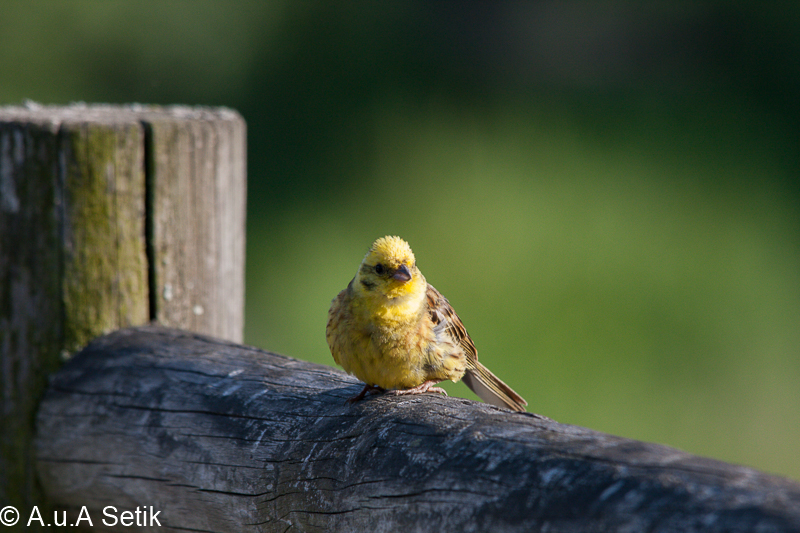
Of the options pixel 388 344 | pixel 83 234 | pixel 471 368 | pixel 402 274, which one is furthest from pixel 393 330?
pixel 83 234

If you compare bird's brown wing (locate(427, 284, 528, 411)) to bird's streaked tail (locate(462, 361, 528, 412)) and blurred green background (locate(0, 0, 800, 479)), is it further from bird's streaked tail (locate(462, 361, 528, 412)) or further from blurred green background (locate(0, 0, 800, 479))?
blurred green background (locate(0, 0, 800, 479))

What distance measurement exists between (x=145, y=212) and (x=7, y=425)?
816 millimetres

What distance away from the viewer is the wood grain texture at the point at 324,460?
117 centimetres

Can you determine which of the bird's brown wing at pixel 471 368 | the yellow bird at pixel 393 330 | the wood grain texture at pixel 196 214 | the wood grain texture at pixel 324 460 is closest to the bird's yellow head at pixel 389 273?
the yellow bird at pixel 393 330

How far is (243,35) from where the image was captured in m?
7.19

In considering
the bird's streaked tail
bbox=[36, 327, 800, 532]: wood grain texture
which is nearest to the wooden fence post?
bbox=[36, 327, 800, 532]: wood grain texture

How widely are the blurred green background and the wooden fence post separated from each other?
2973 millimetres

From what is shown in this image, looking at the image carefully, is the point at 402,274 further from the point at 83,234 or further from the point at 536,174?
the point at 536,174

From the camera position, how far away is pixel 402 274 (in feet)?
8.05

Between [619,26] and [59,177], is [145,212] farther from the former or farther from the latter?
[619,26]

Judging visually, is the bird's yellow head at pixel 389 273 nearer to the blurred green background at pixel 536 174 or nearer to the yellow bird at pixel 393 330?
the yellow bird at pixel 393 330

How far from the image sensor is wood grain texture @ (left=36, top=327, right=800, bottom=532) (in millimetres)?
1165

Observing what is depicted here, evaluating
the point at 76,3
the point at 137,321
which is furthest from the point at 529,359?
the point at 76,3

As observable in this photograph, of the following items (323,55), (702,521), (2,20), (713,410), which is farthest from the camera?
(323,55)
